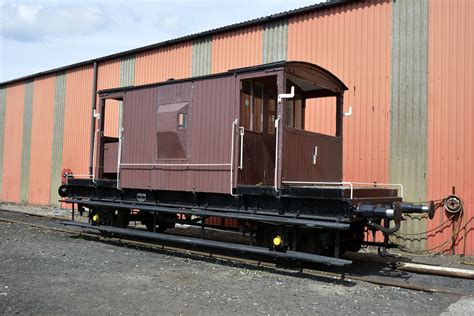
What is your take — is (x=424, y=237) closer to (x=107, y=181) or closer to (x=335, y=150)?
(x=335, y=150)

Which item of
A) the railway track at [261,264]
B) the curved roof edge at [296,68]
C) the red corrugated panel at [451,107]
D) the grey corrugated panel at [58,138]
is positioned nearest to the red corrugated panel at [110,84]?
the grey corrugated panel at [58,138]

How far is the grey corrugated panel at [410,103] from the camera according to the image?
33.0 feet

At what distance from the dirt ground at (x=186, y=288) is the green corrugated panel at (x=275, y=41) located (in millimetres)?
6341

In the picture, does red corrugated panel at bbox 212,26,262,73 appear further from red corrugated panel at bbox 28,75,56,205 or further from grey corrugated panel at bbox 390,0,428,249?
red corrugated panel at bbox 28,75,56,205

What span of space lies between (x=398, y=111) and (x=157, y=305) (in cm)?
736

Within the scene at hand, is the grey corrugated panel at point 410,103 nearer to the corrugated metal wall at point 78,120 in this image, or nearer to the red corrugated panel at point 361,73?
the red corrugated panel at point 361,73

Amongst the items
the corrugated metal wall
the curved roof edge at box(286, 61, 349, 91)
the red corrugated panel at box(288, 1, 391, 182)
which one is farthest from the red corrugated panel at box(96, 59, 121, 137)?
the curved roof edge at box(286, 61, 349, 91)

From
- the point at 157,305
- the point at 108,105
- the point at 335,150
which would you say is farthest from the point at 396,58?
the point at 108,105

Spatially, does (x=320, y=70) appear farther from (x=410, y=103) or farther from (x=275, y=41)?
(x=275, y=41)

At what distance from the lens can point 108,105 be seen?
1725 centimetres

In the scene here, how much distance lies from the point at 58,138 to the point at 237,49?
392 inches

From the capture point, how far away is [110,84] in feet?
57.8

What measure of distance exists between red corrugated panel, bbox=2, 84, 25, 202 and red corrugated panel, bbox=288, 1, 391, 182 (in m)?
15.9

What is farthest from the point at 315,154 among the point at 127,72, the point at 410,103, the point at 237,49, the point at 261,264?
the point at 127,72
